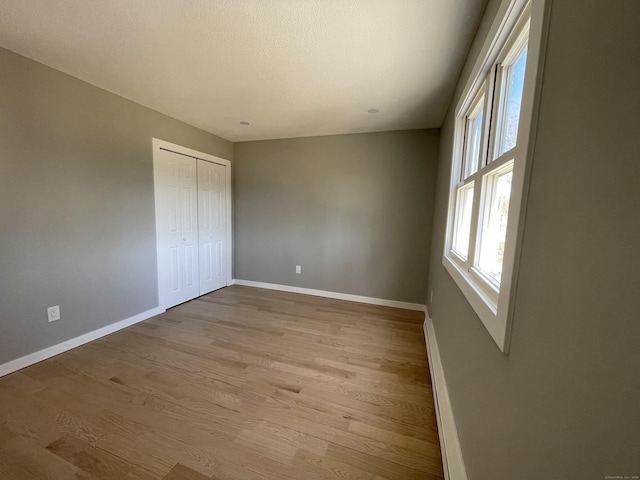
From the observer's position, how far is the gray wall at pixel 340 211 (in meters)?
3.28

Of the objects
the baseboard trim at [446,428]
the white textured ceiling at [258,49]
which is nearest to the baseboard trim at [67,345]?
the white textured ceiling at [258,49]

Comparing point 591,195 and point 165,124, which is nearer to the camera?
point 591,195

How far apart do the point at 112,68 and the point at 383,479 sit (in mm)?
3274

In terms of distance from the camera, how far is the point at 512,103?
1119mm

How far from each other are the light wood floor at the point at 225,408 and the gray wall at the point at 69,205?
1.29 ft

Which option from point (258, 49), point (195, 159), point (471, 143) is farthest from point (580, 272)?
point (195, 159)

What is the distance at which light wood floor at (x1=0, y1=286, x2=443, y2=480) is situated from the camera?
4.09 ft

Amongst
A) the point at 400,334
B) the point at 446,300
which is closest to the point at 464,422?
the point at 446,300

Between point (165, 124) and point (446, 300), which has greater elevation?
point (165, 124)

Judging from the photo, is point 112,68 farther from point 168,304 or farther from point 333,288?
point 333,288

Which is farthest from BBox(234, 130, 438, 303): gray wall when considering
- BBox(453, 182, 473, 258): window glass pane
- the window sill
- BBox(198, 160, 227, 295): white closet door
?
the window sill

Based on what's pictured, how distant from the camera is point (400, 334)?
2.66m

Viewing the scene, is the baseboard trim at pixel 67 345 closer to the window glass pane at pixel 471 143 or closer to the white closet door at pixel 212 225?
the white closet door at pixel 212 225

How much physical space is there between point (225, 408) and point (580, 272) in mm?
1878
